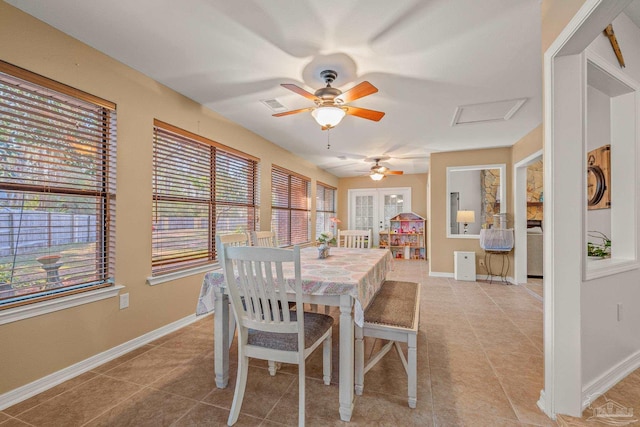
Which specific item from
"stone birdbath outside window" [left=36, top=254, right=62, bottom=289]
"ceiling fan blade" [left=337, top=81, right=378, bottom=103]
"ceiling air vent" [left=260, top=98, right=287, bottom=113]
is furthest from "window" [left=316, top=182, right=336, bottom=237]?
"stone birdbath outside window" [left=36, top=254, right=62, bottom=289]

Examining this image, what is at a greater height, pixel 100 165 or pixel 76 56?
pixel 76 56

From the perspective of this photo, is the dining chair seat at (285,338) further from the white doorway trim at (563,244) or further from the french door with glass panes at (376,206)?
the french door with glass panes at (376,206)

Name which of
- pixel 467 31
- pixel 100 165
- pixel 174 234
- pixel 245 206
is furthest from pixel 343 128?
pixel 100 165

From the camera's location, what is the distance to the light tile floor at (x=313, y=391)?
1603 millimetres

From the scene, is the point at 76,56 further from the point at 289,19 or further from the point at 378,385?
the point at 378,385

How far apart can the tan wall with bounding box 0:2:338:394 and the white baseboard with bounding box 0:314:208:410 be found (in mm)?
37

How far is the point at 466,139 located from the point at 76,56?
4833 millimetres

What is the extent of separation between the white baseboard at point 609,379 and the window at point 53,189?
349 centimetres

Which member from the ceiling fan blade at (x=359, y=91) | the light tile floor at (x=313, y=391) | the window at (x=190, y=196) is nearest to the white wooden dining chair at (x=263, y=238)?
the window at (x=190, y=196)

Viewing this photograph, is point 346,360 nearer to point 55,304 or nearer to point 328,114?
point 328,114

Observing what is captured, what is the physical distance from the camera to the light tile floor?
1603 mm

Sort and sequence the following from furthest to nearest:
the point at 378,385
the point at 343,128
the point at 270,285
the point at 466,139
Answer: the point at 466,139
the point at 343,128
the point at 378,385
the point at 270,285

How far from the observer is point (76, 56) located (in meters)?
2.05

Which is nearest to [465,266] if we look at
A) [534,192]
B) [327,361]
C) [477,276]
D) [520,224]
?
[477,276]
